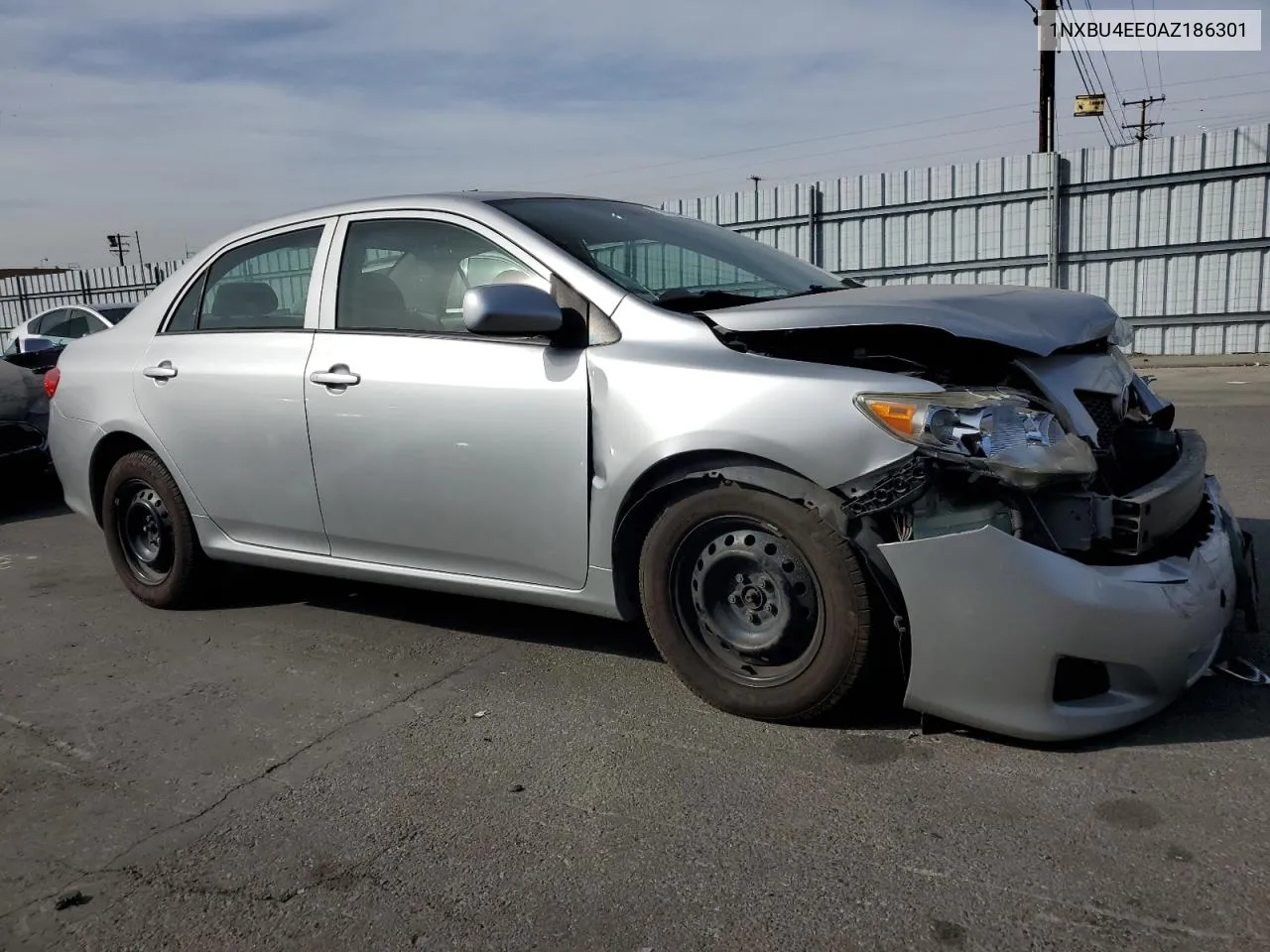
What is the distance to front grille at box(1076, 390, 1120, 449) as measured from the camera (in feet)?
10.2

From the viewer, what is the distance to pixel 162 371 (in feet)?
14.8

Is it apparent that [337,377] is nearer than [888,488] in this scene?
No

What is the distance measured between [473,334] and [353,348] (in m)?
0.53

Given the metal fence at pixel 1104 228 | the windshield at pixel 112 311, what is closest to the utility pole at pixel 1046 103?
the metal fence at pixel 1104 228

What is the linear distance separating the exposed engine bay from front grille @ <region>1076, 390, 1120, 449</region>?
0.01 meters

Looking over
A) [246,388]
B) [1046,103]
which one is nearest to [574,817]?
[246,388]

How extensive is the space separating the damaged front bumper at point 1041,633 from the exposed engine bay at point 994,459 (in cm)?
7

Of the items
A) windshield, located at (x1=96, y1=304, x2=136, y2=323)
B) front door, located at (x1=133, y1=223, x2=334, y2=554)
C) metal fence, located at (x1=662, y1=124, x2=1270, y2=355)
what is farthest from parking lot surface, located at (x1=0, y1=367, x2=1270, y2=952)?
metal fence, located at (x1=662, y1=124, x2=1270, y2=355)

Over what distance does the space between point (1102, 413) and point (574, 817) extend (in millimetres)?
1963

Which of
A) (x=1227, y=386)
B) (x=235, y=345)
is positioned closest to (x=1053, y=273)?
(x=1227, y=386)

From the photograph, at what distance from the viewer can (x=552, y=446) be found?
3.36m

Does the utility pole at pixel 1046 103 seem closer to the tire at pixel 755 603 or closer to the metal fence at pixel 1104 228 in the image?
the metal fence at pixel 1104 228

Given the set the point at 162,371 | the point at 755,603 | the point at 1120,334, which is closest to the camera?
the point at 755,603

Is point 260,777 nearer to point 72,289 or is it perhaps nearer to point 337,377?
point 337,377
